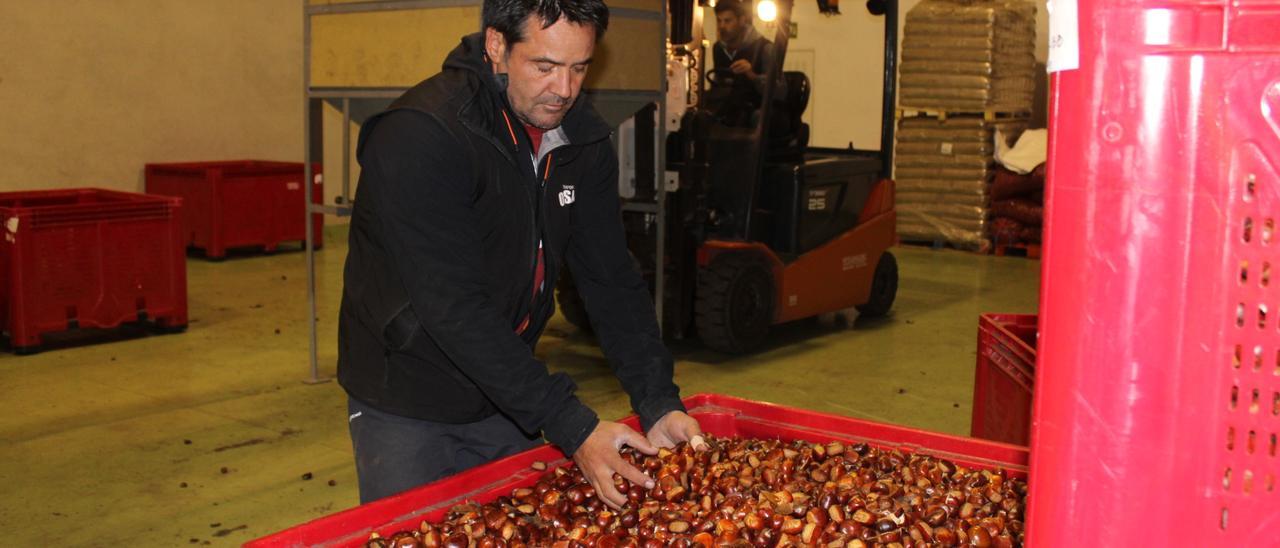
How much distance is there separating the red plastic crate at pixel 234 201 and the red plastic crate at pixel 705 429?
9259 mm

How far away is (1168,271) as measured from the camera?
1.08m

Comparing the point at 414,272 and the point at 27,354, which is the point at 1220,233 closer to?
the point at 414,272

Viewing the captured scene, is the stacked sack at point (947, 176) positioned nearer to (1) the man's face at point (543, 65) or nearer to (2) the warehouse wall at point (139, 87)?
(2) the warehouse wall at point (139, 87)

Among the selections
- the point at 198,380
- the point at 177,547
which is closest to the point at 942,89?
the point at 198,380

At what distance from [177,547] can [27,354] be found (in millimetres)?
3807

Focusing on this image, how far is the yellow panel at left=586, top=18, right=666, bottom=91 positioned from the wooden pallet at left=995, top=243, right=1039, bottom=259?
734 cm

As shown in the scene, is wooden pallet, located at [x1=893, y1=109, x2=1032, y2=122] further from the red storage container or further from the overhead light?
the red storage container

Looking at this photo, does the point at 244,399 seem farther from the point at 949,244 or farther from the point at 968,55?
the point at 949,244

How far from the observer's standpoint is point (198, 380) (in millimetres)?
7145

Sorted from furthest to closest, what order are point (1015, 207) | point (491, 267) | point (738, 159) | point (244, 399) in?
point (1015, 207) < point (738, 159) < point (244, 399) < point (491, 267)

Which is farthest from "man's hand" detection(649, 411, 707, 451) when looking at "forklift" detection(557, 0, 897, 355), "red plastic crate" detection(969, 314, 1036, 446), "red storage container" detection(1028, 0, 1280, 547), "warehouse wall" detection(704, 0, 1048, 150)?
→ "warehouse wall" detection(704, 0, 1048, 150)

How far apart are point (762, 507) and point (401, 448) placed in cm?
87

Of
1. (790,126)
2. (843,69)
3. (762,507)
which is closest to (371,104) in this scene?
(790,126)

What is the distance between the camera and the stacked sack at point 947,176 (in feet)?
42.1
